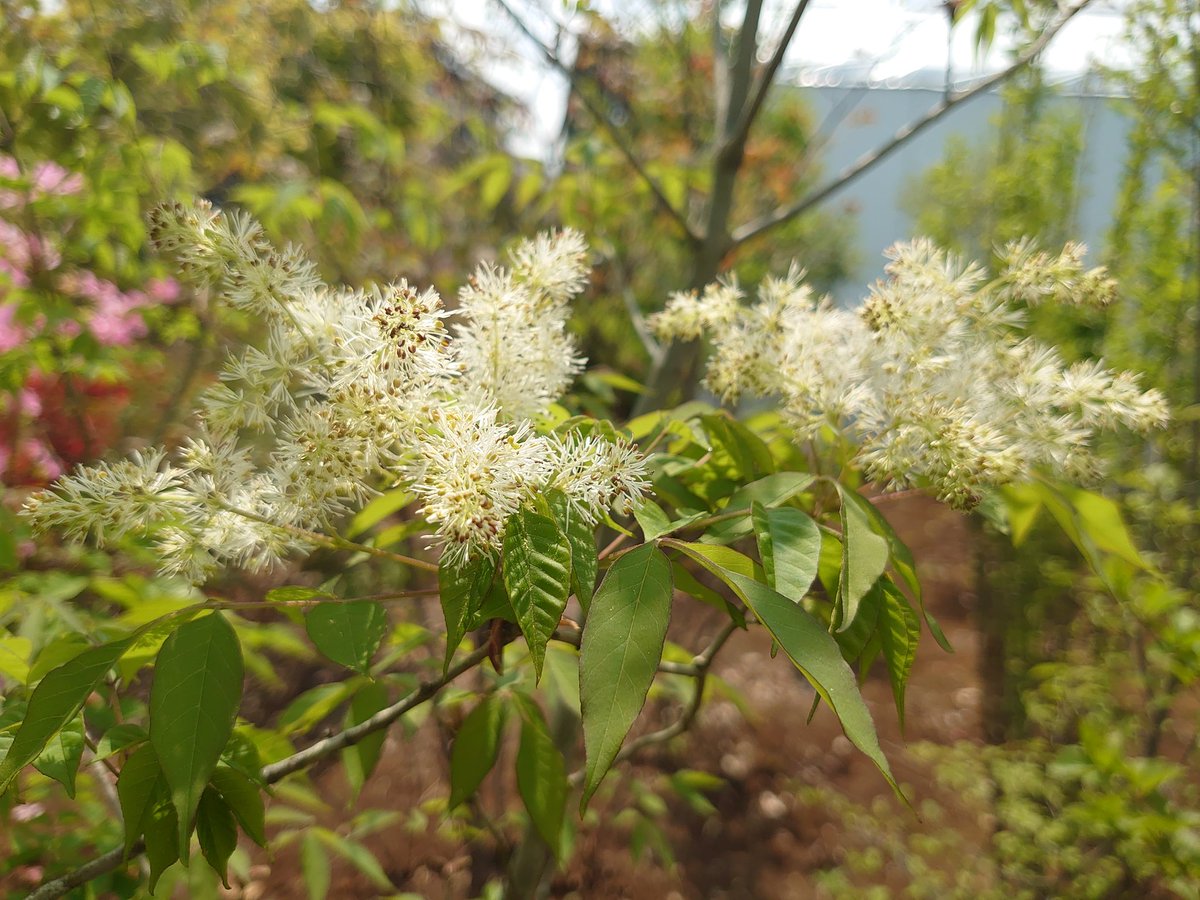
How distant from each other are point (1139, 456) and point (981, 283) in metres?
2.91

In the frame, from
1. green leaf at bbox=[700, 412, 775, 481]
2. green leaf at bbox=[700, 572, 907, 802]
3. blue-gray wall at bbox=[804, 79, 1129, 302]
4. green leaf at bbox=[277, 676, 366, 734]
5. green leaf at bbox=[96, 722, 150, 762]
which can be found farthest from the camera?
blue-gray wall at bbox=[804, 79, 1129, 302]

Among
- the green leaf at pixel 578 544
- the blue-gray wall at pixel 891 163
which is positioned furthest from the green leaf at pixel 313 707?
the blue-gray wall at pixel 891 163

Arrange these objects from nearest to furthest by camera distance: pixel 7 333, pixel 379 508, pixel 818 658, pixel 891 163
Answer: pixel 818 658
pixel 379 508
pixel 7 333
pixel 891 163

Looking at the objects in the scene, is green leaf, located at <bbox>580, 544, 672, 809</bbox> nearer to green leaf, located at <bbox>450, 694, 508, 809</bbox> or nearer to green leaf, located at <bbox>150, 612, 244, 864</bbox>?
green leaf, located at <bbox>150, 612, 244, 864</bbox>

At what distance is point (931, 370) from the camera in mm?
762

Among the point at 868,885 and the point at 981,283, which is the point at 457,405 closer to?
the point at 981,283

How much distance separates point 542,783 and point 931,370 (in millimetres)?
631

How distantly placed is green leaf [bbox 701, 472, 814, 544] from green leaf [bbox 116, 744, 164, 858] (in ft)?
1.70

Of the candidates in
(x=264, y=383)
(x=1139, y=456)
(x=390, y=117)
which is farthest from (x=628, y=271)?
(x=264, y=383)

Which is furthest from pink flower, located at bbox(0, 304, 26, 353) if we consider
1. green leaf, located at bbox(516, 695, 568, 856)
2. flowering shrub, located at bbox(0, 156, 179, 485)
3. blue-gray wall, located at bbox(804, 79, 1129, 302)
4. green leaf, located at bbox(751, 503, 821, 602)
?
blue-gray wall, located at bbox(804, 79, 1129, 302)

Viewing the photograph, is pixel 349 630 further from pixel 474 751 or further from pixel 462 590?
pixel 474 751

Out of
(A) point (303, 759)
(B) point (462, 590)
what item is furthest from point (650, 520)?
(A) point (303, 759)

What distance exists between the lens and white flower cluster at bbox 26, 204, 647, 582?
60cm

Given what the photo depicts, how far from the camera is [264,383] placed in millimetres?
678
